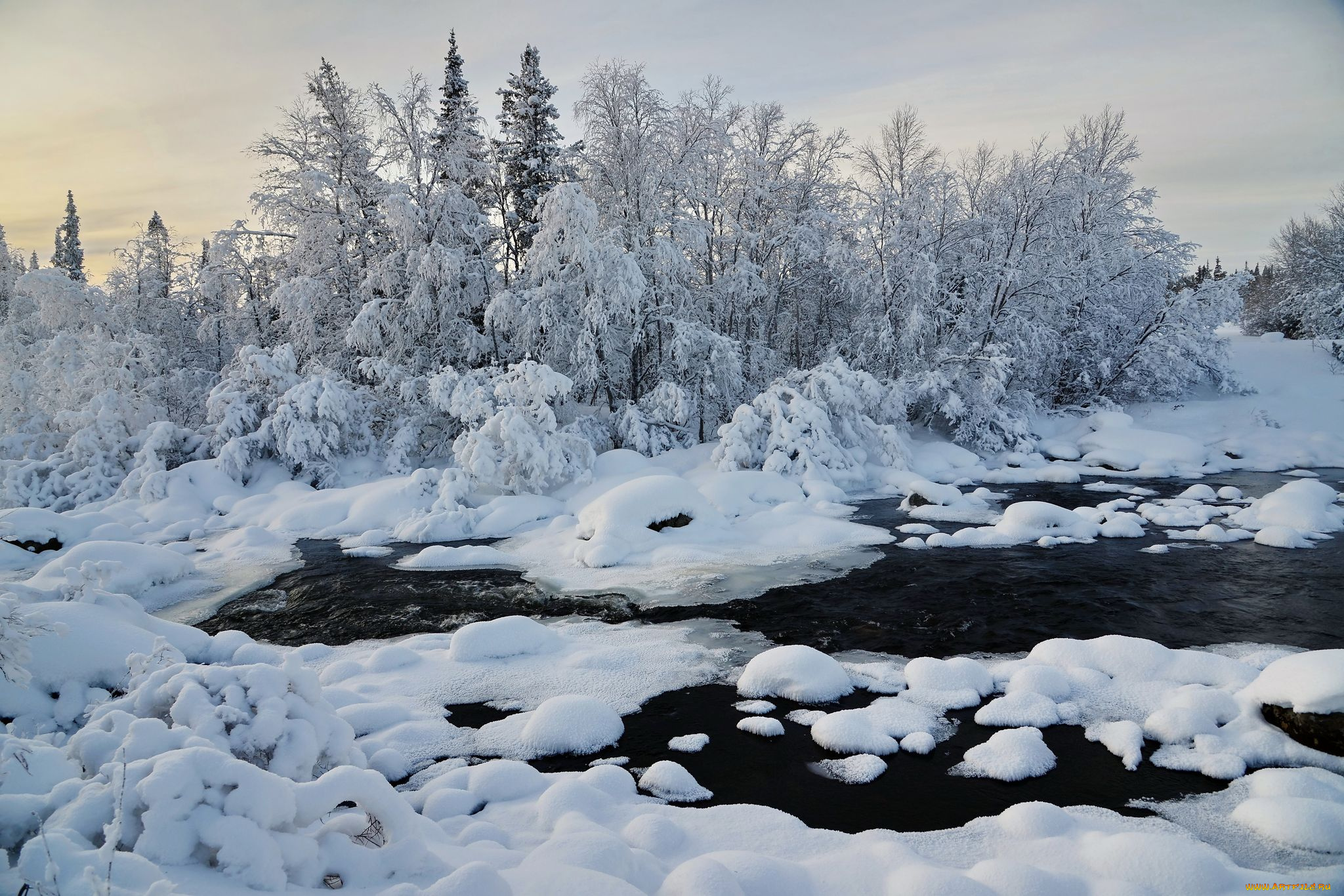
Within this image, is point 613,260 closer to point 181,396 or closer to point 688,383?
point 688,383

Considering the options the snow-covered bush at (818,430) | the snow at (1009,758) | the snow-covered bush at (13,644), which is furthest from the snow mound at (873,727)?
the snow-covered bush at (818,430)

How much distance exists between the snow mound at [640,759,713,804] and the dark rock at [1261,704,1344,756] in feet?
13.7

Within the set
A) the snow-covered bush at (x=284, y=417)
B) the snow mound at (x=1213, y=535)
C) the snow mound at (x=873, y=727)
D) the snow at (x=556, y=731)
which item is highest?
the snow-covered bush at (x=284, y=417)

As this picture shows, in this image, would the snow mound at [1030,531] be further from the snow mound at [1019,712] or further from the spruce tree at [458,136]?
the spruce tree at [458,136]

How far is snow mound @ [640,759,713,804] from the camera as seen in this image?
4633 millimetres

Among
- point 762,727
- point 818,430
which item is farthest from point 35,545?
point 818,430

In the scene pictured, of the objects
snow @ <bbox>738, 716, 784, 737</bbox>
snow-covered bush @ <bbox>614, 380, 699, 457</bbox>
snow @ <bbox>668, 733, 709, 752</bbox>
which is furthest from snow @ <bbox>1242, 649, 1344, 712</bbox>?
snow-covered bush @ <bbox>614, 380, 699, 457</bbox>

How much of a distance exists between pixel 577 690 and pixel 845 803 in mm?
2708

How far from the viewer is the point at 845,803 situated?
14.9 ft

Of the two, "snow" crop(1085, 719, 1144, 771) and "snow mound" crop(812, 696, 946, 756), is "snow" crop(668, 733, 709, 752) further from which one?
"snow" crop(1085, 719, 1144, 771)

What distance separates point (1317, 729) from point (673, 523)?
343 inches

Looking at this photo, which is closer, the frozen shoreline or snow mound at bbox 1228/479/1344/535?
the frozen shoreline

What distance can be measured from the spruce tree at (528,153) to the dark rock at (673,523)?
11.6 metres

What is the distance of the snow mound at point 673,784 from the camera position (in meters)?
4.63
